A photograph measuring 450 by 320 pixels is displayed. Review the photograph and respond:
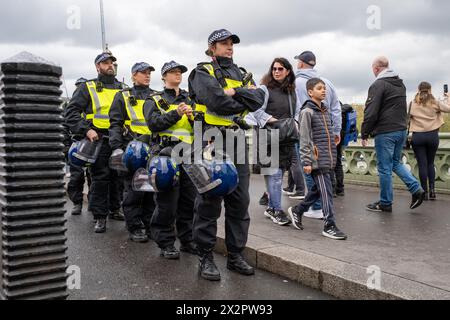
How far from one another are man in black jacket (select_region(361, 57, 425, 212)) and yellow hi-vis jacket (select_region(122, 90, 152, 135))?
296 cm

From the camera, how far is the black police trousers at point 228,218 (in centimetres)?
427

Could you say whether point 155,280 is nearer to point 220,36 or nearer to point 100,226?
point 220,36

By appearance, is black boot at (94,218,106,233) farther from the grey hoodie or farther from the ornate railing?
the ornate railing

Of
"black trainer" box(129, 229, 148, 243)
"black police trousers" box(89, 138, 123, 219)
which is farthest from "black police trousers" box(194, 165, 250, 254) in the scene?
"black police trousers" box(89, 138, 123, 219)

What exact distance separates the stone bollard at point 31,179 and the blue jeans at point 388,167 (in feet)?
15.1

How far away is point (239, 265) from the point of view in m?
4.36

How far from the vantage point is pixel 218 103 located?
407 cm

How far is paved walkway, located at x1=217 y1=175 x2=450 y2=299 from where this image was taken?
3627mm

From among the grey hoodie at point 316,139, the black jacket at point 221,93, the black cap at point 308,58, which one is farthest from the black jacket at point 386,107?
the black jacket at point 221,93

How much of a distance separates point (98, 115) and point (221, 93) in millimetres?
2924

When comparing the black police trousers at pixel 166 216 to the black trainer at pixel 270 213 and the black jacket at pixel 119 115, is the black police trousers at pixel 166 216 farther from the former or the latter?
the black trainer at pixel 270 213

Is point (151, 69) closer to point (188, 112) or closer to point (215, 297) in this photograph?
point (188, 112)
